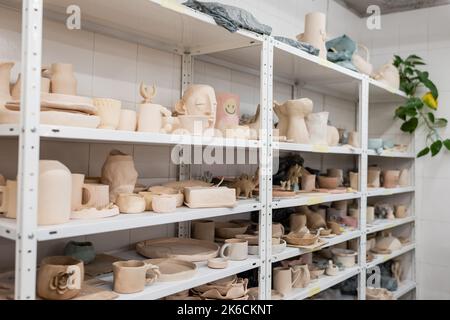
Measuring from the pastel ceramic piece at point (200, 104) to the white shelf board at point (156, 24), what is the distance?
23 centimetres

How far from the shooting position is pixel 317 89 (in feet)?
9.36

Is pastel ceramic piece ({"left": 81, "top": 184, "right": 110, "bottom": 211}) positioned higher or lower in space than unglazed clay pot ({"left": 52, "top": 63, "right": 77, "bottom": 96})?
lower

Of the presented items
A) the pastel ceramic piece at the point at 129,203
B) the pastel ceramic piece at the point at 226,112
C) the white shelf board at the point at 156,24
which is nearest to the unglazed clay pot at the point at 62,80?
the white shelf board at the point at 156,24

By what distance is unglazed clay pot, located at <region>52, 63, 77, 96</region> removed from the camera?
1258mm

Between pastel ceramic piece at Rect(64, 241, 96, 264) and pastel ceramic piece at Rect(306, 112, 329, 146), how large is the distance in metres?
1.20

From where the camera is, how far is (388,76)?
2.81 meters

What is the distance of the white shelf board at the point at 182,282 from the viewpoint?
1.27 m

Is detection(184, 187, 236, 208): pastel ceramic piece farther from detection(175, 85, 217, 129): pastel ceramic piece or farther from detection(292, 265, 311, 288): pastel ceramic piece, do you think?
detection(292, 265, 311, 288): pastel ceramic piece

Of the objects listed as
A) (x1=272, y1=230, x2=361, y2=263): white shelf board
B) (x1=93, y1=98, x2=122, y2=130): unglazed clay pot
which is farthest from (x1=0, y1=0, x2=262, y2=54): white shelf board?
(x1=272, y1=230, x2=361, y2=263): white shelf board

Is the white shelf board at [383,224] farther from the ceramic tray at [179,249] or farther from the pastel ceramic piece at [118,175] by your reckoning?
the pastel ceramic piece at [118,175]

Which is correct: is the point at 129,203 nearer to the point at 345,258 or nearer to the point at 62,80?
the point at 62,80

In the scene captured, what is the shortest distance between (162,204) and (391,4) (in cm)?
254

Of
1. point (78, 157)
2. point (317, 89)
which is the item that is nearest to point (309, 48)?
point (317, 89)
